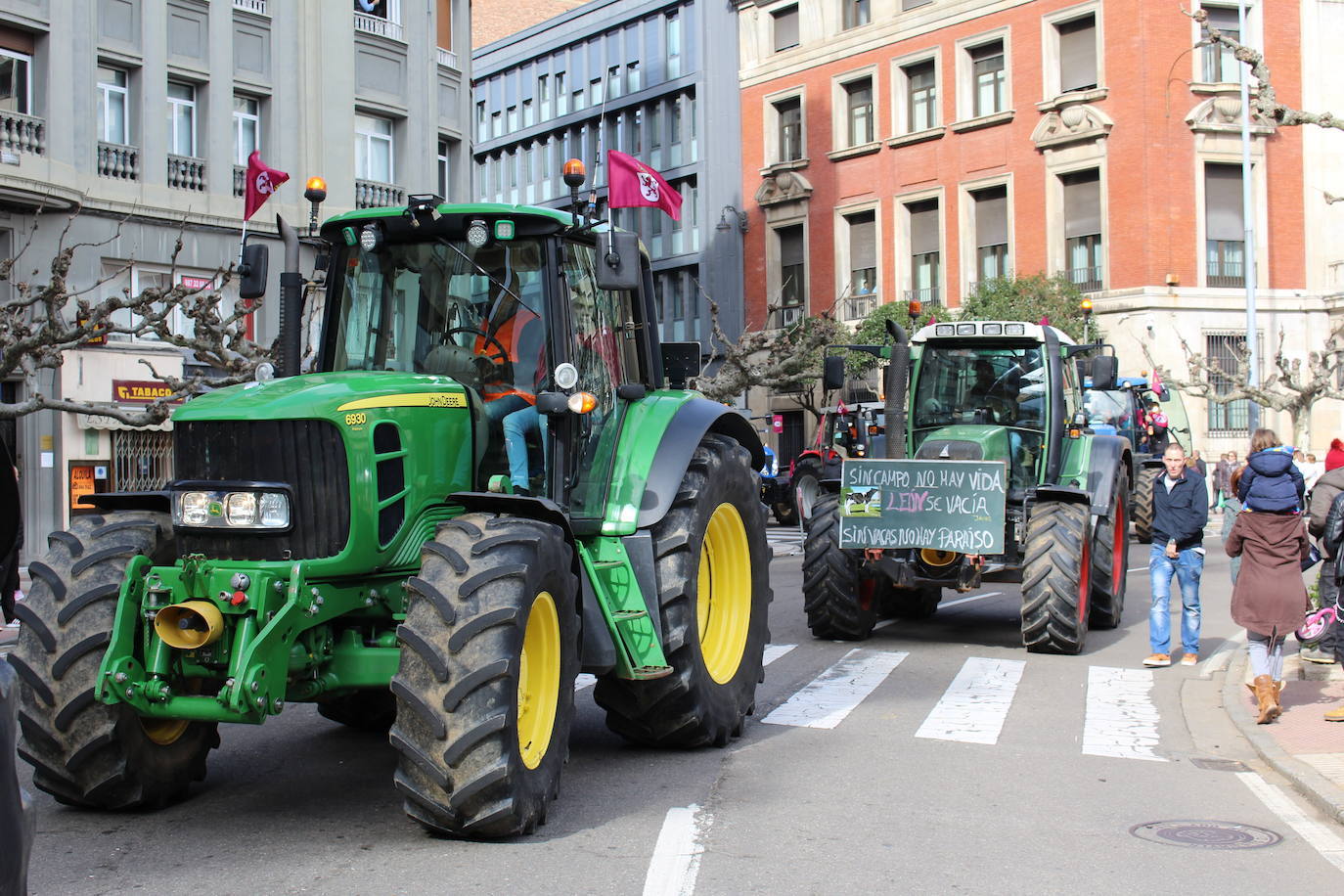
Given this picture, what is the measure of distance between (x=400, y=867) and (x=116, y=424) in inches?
766

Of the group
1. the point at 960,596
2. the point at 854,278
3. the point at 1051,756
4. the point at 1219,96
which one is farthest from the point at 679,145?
the point at 1051,756

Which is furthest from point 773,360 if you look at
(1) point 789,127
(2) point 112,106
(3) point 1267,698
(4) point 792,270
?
(3) point 1267,698

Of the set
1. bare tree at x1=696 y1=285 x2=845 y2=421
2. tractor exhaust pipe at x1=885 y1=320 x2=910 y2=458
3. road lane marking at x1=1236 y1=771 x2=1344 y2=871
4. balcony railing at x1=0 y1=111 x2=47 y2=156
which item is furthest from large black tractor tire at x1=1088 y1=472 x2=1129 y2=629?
balcony railing at x1=0 y1=111 x2=47 y2=156

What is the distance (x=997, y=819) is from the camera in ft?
21.8

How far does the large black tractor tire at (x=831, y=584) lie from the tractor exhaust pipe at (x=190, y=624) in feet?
24.2

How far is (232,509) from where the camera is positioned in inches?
239

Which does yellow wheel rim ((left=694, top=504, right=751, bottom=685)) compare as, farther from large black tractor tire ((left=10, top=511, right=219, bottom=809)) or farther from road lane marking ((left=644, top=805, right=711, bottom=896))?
large black tractor tire ((left=10, top=511, right=219, bottom=809))

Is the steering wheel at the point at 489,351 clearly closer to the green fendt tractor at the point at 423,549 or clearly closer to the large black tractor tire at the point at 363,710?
the green fendt tractor at the point at 423,549

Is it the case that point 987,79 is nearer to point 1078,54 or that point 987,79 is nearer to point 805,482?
point 1078,54

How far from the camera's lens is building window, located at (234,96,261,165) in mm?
Result: 24844

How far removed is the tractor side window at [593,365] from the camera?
7402mm

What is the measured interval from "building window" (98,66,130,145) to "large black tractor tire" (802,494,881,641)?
15.7 m

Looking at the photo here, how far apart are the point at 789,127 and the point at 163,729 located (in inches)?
1686

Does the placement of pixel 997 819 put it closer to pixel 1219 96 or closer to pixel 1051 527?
pixel 1051 527
